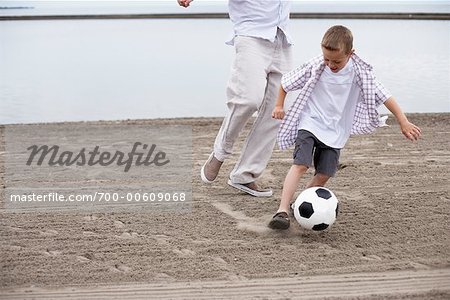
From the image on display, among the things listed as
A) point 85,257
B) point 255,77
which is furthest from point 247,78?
point 85,257

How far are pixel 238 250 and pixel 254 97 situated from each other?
138 cm

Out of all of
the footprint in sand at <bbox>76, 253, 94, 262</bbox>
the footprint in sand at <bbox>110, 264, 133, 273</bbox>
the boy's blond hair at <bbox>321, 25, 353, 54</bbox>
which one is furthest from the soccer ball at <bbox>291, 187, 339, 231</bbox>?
the footprint in sand at <bbox>76, 253, 94, 262</bbox>

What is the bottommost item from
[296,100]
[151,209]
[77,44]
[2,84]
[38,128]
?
[77,44]

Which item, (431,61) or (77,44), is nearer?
(431,61)

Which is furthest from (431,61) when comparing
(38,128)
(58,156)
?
(58,156)

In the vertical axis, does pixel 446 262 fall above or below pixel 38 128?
above

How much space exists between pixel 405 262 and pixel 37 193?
2839mm

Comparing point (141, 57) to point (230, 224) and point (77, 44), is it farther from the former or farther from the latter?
point (230, 224)

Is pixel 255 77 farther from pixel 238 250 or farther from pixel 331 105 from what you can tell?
pixel 238 250

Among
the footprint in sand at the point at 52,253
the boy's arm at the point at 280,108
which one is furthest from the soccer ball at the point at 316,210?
the footprint in sand at the point at 52,253

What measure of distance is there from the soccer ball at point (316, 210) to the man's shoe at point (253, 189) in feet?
3.16

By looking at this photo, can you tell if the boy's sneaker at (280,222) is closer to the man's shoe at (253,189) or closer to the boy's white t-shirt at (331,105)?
the boy's white t-shirt at (331,105)

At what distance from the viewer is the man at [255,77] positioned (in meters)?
5.64

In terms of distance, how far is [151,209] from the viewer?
5.56m
